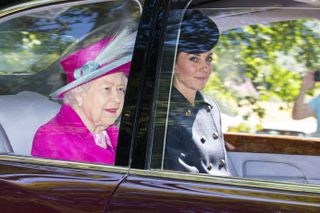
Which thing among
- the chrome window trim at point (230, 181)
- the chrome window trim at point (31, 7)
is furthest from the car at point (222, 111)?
the chrome window trim at point (31, 7)

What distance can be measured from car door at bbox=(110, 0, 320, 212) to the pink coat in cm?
15

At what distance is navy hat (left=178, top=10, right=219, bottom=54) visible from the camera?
236 cm

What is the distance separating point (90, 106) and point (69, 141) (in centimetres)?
16

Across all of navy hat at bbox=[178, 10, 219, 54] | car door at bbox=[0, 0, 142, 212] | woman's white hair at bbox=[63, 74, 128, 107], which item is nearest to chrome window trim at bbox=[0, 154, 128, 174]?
car door at bbox=[0, 0, 142, 212]

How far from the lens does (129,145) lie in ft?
7.48

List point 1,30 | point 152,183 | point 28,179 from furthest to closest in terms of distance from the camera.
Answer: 1. point 1,30
2. point 28,179
3. point 152,183

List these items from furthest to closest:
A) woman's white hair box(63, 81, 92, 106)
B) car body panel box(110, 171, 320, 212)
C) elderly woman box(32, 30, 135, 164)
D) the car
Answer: woman's white hair box(63, 81, 92, 106) → elderly woman box(32, 30, 135, 164) → the car → car body panel box(110, 171, 320, 212)

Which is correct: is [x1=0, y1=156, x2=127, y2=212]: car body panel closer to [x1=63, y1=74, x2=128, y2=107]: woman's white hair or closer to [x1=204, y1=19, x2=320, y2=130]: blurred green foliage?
[x1=63, y1=74, x2=128, y2=107]: woman's white hair

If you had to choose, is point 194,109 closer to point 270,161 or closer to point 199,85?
point 199,85

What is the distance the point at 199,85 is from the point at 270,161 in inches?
14.5

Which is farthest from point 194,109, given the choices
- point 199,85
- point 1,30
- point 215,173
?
point 1,30

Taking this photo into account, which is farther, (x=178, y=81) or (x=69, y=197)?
(x=178, y=81)

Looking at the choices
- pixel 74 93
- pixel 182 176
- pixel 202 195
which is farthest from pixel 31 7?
pixel 202 195

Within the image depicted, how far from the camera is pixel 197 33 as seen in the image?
92.8 inches
